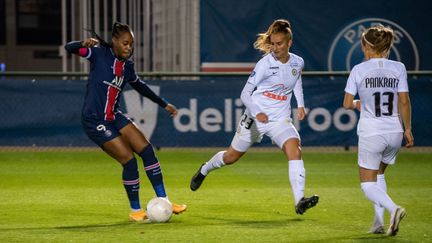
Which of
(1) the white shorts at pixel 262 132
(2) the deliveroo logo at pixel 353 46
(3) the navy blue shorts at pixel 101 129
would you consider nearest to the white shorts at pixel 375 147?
(1) the white shorts at pixel 262 132

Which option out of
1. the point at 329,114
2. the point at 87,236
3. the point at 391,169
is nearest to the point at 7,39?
the point at 329,114

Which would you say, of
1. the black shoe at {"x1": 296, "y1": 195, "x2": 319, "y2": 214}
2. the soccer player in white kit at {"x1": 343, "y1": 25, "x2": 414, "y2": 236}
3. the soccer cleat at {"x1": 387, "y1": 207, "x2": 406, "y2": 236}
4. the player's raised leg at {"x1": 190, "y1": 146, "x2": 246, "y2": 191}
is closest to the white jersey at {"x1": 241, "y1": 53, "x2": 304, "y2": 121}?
the player's raised leg at {"x1": 190, "y1": 146, "x2": 246, "y2": 191}

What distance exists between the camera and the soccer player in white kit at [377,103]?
8.59m

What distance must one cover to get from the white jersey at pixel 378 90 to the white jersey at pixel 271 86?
1485 mm

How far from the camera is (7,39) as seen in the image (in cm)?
3288

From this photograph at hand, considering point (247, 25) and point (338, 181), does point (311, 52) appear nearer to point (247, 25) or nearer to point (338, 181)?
point (247, 25)

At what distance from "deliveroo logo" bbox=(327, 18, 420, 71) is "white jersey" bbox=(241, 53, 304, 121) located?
413 inches

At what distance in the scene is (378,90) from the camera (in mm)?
8594

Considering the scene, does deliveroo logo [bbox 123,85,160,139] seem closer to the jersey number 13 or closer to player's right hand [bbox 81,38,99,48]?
player's right hand [bbox 81,38,99,48]

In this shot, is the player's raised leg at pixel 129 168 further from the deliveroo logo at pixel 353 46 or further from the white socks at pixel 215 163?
the deliveroo logo at pixel 353 46

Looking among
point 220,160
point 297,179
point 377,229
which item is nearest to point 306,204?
point 297,179

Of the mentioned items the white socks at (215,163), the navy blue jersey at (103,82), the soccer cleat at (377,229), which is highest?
the navy blue jersey at (103,82)

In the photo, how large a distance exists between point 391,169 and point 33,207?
6.31 m

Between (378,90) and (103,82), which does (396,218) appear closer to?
(378,90)
